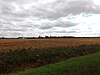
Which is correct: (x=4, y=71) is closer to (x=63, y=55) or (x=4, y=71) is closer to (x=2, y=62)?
(x=2, y=62)

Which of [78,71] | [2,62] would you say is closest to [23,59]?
[2,62]

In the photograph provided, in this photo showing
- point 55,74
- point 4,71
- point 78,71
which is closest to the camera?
point 55,74

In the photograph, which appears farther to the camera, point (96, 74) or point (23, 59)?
point (23, 59)

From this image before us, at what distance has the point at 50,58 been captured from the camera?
31812 millimetres

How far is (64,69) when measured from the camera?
19297mm

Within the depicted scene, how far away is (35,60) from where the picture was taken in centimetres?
2905

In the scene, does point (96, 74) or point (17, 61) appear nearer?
point (96, 74)

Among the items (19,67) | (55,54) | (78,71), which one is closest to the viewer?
(78,71)

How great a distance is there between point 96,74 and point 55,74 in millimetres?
3301

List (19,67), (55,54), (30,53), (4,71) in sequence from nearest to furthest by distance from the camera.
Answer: (4,71)
(19,67)
(30,53)
(55,54)

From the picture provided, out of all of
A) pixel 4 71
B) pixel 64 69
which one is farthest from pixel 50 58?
pixel 64 69

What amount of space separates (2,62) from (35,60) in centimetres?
571

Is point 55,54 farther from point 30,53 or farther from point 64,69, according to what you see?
point 64,69

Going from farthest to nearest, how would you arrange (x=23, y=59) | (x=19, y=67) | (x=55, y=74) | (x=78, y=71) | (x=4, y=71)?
(x=23, y=59), (x=19, y=67), (x=4, y=71), (x=78, y=71), (x=55, y=74)
